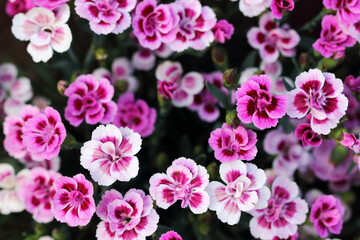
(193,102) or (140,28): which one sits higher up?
(140,28)

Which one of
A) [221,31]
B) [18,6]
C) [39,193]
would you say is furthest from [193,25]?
[39,193]

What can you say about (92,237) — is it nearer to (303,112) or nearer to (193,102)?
(193,102)

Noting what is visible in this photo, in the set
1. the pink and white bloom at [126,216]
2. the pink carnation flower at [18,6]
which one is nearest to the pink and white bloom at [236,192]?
the pink and white bloom at [126,216]

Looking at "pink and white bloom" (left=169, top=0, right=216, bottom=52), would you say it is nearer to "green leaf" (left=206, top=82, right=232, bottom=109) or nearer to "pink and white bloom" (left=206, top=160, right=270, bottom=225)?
"green leaf" (left=206, top=82, right=232, bottom=109)

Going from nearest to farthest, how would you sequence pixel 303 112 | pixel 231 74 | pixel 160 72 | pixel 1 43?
pixel 303 112 → pixel 231 74 → pixel 160 72 → pixel 1 43

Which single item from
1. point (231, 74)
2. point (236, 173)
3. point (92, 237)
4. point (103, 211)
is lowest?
point (92, 237)

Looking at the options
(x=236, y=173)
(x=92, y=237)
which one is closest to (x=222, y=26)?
(x=236, y=173)

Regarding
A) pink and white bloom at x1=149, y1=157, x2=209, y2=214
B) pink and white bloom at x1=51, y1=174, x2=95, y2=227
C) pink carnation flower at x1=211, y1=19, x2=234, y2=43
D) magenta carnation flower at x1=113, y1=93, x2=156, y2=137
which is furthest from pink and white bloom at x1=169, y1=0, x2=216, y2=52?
pink and white bloom at x1=51, y1=174, x2=95, y2=227

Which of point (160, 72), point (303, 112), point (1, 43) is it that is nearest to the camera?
point (303, 112)
